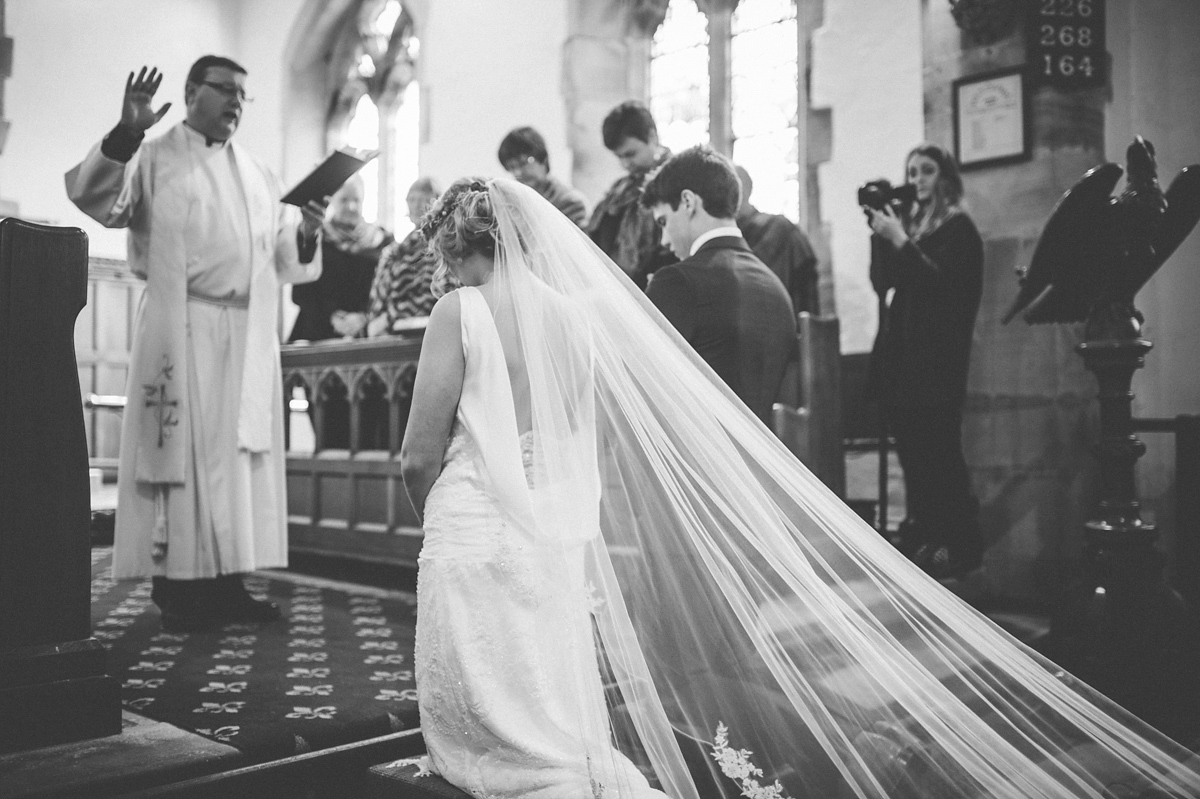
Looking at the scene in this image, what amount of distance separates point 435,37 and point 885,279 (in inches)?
234

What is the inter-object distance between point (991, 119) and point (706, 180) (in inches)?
101

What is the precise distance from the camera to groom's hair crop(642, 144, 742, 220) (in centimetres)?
283

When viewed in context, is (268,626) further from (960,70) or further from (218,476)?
(960,70)

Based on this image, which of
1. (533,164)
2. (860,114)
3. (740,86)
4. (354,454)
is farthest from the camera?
(740,86)

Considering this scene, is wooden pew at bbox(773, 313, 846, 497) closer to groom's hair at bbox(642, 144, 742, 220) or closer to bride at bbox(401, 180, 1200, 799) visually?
groom's hair at bbox(642, 144, 742, 220)

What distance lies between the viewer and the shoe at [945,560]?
13.8 feet

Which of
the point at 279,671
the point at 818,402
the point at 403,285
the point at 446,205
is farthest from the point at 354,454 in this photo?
the point at 446,205

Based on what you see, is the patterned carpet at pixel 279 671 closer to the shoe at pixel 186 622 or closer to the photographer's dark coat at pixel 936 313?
the shoe at pixel 186 622

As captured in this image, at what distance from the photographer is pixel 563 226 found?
7.61 feet

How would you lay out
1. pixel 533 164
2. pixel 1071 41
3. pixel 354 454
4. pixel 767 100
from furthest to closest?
pixel 767 100 < pixel 354 454 < pixel 533 164 < pixel 1071 41

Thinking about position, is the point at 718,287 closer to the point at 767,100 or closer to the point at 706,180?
the point at 706,180

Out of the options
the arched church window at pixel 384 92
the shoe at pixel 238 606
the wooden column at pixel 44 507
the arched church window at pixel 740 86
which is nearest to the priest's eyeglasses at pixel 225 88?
the wooden column at pixel 44 507

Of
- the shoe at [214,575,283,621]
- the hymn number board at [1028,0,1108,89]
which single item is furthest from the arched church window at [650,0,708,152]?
the shoe at [214,575,283,621]

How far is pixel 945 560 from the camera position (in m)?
4.24
